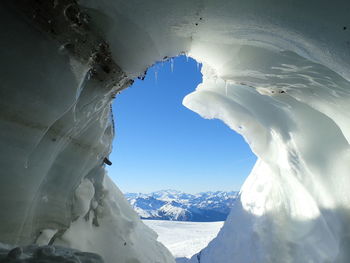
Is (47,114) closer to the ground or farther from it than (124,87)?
closer to the ground

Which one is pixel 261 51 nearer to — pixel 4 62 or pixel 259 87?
pixel 259 87

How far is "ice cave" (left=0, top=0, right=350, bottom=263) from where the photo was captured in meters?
1.98

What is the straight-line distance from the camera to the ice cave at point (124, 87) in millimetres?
1980

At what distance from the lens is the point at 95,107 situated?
3529 millimetres

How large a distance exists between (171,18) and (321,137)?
3216 millimetres

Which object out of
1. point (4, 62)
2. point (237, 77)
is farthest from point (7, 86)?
point (237, 77)

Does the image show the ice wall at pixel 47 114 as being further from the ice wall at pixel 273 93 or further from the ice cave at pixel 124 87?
the ice wall at pixel 273 93

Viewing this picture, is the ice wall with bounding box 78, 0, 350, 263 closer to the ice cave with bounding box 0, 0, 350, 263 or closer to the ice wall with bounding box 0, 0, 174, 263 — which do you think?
the ice cave with bounding box 0, 0, 350, 263

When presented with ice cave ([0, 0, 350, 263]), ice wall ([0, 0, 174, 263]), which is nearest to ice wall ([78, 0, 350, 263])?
ice cave ([0, 0, 350, 263])

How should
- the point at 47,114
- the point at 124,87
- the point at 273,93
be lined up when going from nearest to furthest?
the point at 47,114 → the point at 124,87 → the point at 273,93

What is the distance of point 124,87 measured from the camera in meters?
3.71

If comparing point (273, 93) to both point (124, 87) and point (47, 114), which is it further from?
point (47, 114)

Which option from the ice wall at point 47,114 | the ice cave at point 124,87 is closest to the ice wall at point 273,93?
the ice cave at point 124,87

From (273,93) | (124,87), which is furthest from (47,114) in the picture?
(273,93)
